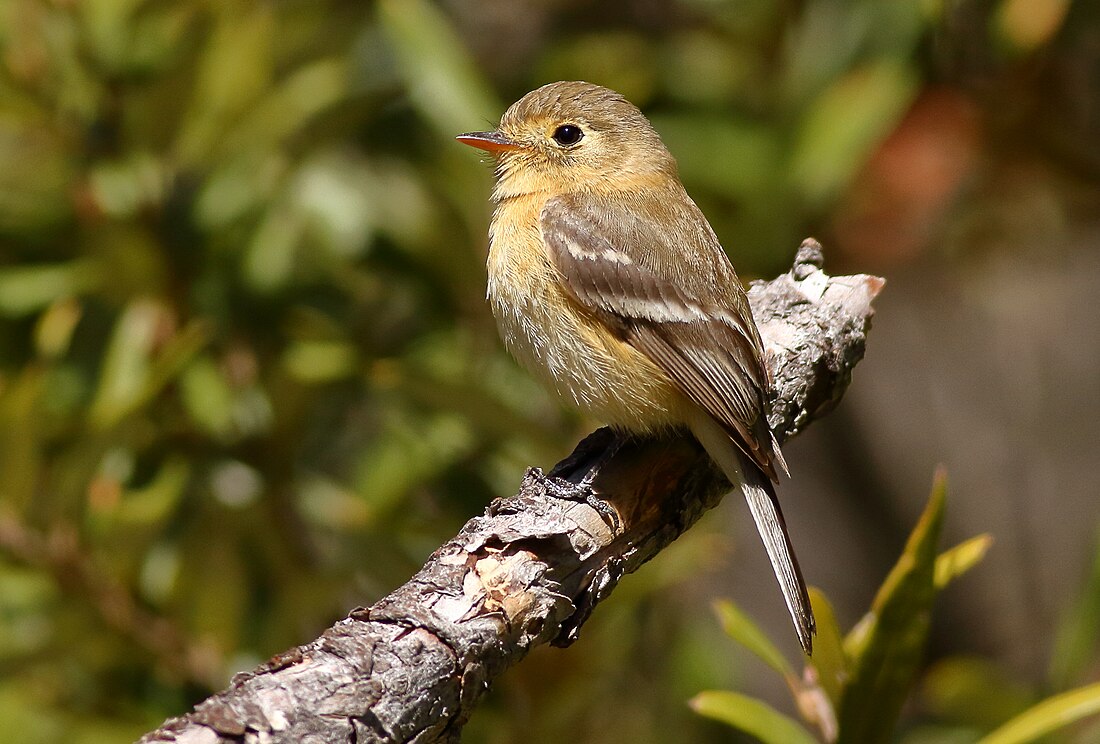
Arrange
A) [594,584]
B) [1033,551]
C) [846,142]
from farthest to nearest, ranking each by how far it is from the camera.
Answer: [1033,551] → [846,142] → [594,584]

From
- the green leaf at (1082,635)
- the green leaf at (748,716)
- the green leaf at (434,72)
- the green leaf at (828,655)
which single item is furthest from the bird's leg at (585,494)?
the green leaf at (434,72)

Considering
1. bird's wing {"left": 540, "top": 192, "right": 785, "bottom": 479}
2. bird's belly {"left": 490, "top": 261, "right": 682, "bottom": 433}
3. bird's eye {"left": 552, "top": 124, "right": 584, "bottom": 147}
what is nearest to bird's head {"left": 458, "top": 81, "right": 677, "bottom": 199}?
bird's eye {"left": 552, "top": 124, "right": 584, "bottom": 147}

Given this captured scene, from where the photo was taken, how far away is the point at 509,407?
415 cm

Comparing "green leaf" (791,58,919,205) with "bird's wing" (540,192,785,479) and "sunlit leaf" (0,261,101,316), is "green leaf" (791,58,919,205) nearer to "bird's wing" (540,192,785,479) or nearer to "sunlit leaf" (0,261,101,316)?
"bird's wing" (540,192,785,479)

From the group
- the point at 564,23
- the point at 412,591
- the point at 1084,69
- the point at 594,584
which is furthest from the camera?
the point at 564,23

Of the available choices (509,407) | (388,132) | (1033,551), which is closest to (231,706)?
(509,407)

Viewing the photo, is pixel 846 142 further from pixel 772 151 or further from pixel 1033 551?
pixel 1033 551

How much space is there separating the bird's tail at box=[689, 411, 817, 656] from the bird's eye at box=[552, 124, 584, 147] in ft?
3.95

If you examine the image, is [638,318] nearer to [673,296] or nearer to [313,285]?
[673,296]

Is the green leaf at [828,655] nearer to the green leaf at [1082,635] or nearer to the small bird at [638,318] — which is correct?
the small bird at [638,318]

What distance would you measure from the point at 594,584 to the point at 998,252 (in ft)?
11.5

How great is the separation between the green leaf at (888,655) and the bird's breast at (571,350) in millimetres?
856

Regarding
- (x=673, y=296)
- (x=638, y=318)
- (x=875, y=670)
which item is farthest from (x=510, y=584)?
(x=673, y=296)

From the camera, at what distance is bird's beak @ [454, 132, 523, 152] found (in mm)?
4031
